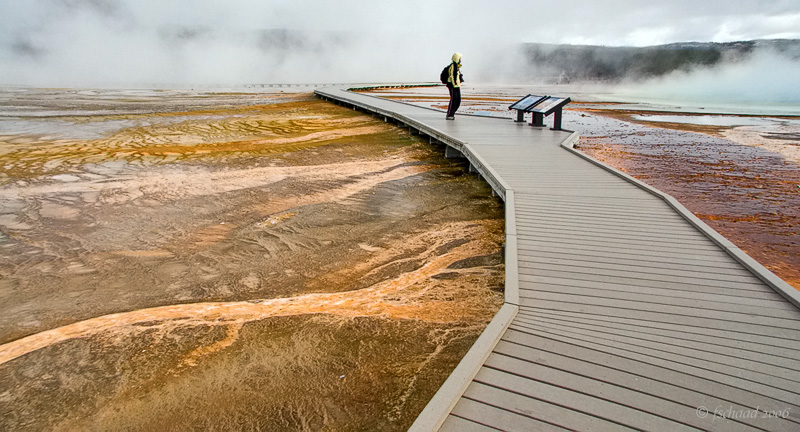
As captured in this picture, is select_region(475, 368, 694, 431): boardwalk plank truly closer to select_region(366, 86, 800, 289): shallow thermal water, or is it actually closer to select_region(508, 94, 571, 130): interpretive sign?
select_region(366, 86, 800, 289): shallow thermal water

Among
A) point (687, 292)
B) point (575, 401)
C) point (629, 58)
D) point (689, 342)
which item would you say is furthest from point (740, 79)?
point (575, 401)

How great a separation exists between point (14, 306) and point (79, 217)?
7.95ft

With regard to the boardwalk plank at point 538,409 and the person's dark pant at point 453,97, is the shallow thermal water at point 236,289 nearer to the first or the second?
the boardwalk plank at point 538,409

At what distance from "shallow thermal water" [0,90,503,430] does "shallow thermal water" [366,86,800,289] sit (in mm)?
2876

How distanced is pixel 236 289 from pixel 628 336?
3322 mm

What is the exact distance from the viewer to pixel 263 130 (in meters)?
12.9

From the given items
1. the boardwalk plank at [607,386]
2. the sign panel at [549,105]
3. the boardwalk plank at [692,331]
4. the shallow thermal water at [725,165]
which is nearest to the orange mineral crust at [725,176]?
the shallow thermal water at [725,165]

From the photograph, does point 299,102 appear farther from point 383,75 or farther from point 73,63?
point 73,63

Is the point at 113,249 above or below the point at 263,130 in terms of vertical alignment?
below

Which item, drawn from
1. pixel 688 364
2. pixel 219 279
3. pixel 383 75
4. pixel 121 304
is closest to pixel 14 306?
pixel 121 304

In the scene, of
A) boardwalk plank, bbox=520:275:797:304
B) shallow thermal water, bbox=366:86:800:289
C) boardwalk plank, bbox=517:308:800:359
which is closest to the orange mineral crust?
shallow thermal water, bbox=366:86:800:289

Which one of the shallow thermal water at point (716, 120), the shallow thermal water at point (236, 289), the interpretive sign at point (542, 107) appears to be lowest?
the shallow thermal water at point (236, 289)

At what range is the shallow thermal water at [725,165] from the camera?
563cm

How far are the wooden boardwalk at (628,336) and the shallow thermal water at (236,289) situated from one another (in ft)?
2.50
